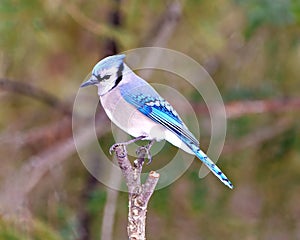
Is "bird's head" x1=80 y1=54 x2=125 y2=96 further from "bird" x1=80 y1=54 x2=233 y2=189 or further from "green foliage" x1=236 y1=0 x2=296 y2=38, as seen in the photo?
"green foliage" x1=236 y1=0 x2=296 y2=38

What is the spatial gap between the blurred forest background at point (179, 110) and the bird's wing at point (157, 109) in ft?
4.60

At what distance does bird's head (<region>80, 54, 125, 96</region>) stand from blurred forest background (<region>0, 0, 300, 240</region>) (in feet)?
4.79

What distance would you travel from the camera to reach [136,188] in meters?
1.37

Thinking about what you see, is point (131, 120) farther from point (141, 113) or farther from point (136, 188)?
point (136, 188)

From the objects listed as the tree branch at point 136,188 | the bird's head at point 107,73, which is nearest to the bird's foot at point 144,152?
the tree branch at point 136,188

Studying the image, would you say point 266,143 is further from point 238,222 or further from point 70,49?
point 70,49

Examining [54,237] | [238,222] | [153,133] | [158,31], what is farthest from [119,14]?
[153,133]

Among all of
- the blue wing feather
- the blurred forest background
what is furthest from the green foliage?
the blue wing feather

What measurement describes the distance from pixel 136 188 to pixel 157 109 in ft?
0.54

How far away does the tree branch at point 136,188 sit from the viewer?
135 centimetres

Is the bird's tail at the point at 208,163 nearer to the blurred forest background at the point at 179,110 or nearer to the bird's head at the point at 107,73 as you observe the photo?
the bird's head at the point at 107,73

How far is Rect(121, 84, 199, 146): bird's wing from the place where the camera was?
1.35m

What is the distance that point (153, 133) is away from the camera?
4.47 feet

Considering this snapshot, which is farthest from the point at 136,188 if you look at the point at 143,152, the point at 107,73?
the point at 107,73
